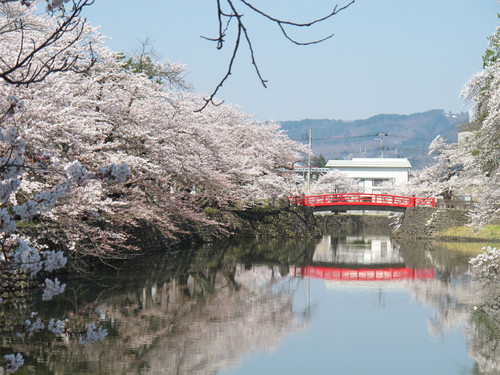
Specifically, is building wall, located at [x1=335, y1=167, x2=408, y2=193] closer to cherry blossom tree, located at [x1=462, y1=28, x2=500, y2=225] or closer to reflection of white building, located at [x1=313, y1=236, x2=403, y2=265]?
reflection of white building, located at [x1=313, y1=236, x2=403, y2=265]

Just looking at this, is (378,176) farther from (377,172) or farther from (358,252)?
(358,252)

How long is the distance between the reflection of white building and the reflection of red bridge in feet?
8.26

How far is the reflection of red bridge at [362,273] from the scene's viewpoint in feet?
73.3

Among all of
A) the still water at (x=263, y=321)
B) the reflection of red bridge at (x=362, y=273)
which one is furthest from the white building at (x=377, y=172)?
the still water at (x=263, y=321)

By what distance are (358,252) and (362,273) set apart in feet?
26.9

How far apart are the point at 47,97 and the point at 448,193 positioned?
31749mm

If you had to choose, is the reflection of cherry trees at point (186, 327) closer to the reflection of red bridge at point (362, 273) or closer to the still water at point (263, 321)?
the still water at point (263, 321)

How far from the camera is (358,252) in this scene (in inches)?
1264

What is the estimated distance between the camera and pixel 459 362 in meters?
11.4

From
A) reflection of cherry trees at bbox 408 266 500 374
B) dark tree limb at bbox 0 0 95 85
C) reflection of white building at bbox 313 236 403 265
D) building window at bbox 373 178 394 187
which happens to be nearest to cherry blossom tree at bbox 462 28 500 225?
reflection of cherry trees at bbox 408 266 500 374

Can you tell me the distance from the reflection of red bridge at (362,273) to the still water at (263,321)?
4 cm

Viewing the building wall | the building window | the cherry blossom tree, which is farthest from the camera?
the building wall

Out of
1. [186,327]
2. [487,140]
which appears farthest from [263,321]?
[487,140]

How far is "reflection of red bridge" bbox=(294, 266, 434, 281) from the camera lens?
2233 cm
